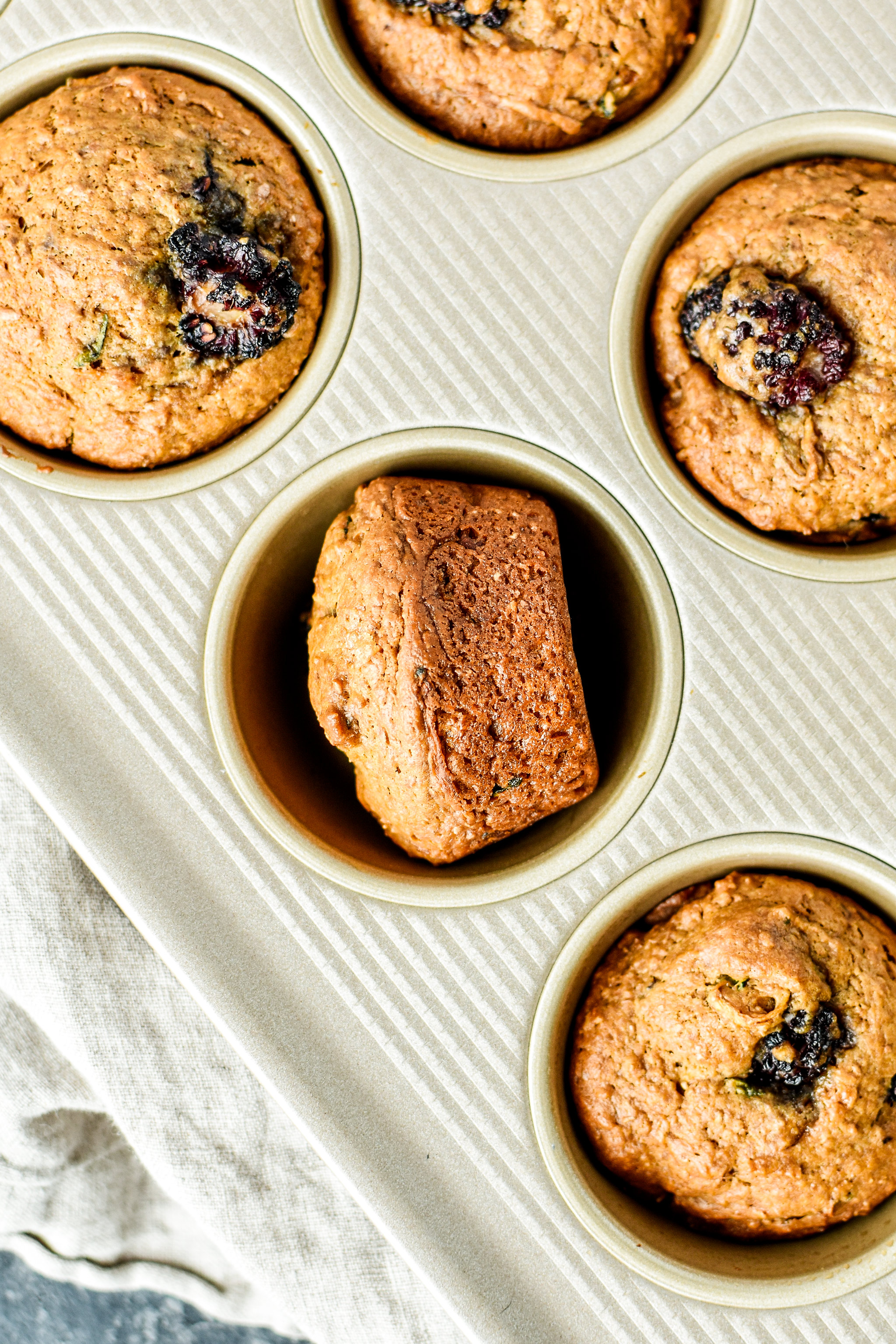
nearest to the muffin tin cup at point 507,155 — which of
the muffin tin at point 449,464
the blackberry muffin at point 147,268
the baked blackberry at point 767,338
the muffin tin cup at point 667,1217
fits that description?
the muffin tin at point 449,464

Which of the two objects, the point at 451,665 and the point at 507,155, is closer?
the point at 451,665

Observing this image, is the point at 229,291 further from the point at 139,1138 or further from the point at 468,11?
the point at 139,1138

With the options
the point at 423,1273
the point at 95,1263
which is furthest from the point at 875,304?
the point at 95,1263

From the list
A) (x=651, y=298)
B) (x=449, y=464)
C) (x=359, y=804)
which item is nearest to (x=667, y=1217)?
(x=359, y=804)

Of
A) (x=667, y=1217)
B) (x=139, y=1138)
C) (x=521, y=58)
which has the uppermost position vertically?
(x=521, y=58)

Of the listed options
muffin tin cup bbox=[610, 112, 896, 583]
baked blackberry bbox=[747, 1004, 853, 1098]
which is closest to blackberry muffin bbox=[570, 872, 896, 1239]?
baked blackberry bbox=[747, 1004, 853, 1098]

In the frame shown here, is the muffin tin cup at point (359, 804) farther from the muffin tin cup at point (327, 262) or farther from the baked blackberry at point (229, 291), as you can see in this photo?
the baked blackberry at point (229, 291)

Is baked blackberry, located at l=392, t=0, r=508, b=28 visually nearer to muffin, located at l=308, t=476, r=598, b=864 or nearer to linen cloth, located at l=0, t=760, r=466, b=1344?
muffin, located at l=308, t=476, r=598, b=864
